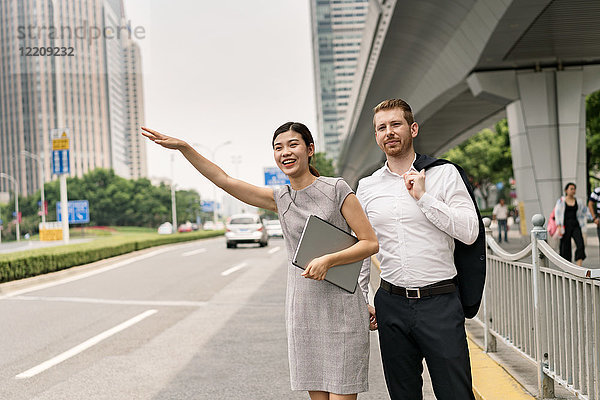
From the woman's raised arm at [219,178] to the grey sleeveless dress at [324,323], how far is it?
0.58 ft

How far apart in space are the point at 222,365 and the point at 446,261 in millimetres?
3729

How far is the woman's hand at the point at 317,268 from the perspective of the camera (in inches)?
106

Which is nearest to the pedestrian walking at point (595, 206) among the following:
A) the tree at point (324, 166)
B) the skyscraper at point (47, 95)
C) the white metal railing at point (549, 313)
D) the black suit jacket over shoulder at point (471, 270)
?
the white metal railing at point (549, 313)

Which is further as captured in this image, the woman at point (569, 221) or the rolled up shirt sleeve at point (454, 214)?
the woman at point (569, 221)

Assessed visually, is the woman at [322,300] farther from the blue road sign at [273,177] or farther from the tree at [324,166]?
the tree at [324,166]

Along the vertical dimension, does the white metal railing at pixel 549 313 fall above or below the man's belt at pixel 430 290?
below

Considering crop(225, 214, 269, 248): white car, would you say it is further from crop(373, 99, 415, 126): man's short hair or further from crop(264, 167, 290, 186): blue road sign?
crop(373, 99, 415, 126): man's short hair

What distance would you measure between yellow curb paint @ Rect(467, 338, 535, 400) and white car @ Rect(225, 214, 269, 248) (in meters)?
21.3

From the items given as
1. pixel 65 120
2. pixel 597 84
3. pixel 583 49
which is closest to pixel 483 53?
pixel 583 49

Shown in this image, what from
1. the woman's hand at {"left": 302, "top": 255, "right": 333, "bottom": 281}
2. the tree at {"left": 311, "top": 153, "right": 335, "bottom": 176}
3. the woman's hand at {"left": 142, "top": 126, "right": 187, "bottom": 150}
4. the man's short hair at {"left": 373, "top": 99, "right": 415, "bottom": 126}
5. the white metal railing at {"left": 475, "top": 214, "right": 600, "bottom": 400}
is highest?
the tree at {"left": 311, "top": 153, "right": 335, "bottom": 176}

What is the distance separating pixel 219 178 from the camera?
3027 mm

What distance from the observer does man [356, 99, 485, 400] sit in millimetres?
2756

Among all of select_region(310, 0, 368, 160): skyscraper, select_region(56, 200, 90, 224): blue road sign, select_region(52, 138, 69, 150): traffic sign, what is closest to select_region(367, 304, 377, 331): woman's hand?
select_region(52, 138, 69, 150): traffic sign

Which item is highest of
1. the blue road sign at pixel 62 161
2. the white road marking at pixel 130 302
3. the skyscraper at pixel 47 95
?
the skyscraper at pixel 47 95
